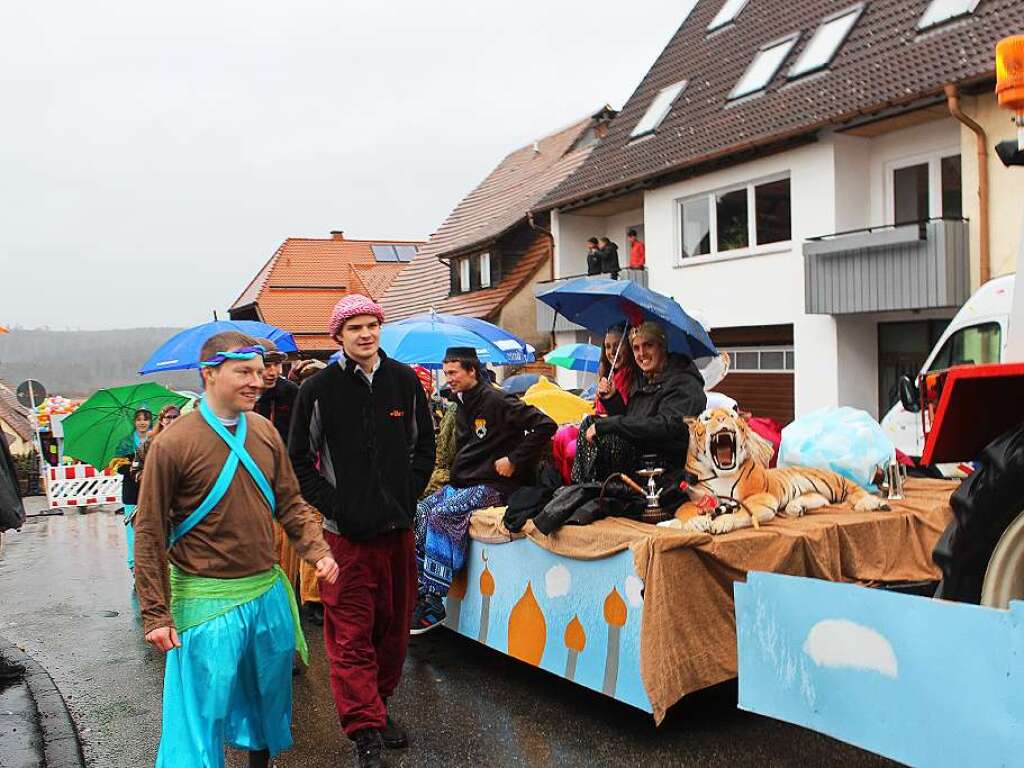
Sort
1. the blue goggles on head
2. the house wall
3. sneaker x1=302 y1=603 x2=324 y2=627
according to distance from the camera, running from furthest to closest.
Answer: the house wall
sneaker x1=302 y1=603 x2=324 y2=627
the blue goggles on head

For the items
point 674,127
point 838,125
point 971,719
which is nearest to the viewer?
point 971,719

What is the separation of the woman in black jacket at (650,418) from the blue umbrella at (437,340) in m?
3.35

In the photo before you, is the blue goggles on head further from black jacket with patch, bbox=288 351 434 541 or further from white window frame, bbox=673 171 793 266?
white window frame, bbox=673 171 793 266

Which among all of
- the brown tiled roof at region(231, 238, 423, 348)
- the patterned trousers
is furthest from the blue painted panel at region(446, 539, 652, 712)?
the brown tiled roof at region(231, 238, 423, 348)

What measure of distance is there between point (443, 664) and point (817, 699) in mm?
3891

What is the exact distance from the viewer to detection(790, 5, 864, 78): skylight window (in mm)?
18297

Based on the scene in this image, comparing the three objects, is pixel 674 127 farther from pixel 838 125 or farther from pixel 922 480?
pixel 922 480

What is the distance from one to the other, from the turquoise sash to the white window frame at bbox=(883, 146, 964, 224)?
14.2 metres

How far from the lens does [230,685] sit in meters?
3.92

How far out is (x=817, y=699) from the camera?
10.0ft

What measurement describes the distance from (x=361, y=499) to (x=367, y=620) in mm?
613

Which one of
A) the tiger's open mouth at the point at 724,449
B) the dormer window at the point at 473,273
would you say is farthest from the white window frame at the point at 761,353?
the tiger's open mouth at the point at 724,449

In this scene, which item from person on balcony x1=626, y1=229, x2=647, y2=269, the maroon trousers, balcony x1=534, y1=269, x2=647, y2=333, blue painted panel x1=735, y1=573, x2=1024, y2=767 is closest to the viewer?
blue painted panel x1=735, y1=573, x2=1024, y2=767

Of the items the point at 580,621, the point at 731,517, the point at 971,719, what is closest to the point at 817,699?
the point at 971,719
